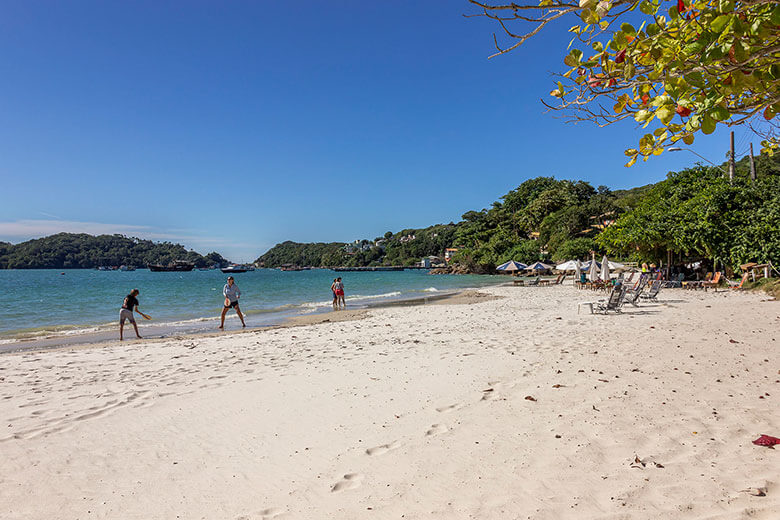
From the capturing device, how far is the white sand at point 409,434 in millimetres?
2748

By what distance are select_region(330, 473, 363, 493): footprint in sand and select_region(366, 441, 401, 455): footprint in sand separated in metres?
0.37

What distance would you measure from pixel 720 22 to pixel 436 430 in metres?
3.49

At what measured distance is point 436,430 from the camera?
3.89 m

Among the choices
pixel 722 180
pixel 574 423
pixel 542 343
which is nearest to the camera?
pixel 574 423

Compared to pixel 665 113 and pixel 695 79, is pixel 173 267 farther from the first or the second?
pixel 695 79

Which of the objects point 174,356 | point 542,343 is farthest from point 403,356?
point 174,356

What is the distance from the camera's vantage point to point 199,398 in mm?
5262

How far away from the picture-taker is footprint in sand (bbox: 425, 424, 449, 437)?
3.82 meters

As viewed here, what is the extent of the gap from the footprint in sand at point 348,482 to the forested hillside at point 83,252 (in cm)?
16858

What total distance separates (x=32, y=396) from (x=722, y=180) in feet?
92.8

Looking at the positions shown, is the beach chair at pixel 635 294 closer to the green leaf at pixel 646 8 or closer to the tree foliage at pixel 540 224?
the green leaf at pixel 646 8

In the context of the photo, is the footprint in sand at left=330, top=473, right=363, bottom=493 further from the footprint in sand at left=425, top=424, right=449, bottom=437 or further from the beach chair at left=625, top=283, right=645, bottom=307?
the beach chair at left=625, top=283, right=645, bottom=307

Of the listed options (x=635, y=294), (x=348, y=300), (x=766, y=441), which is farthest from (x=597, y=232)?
(x=766, y=441)

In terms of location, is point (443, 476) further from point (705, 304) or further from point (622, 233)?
point (622, 233)
